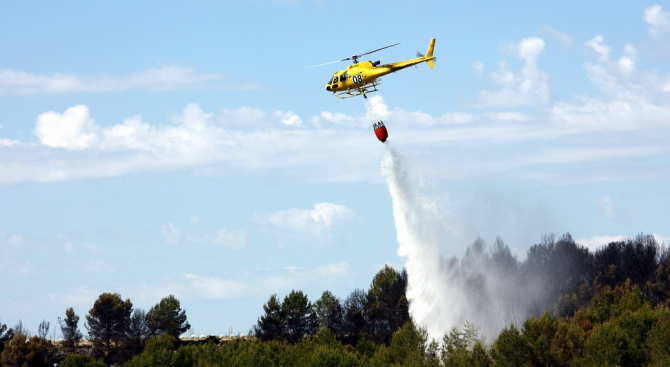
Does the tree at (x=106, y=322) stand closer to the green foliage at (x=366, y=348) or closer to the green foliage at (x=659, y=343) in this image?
the green foliage at (x=366, y=348)

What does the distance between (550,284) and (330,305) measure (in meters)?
41.2

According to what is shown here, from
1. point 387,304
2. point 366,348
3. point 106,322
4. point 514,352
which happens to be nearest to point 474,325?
point 387,304

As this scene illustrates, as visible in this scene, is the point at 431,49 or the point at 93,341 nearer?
the point at 431,49

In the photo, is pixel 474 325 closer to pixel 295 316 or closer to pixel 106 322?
pixel 295 316

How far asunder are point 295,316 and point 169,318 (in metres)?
22.5

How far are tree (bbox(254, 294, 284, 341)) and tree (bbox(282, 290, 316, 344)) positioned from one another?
3.09ft

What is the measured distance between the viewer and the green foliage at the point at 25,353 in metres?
112

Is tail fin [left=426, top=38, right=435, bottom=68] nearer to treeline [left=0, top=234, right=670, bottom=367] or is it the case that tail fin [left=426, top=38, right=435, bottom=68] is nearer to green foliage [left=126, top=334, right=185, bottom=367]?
treeline [left=0, top=234, right=670, bottom=367]

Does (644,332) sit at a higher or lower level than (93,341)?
lower

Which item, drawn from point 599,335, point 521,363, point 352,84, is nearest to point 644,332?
point 599,335

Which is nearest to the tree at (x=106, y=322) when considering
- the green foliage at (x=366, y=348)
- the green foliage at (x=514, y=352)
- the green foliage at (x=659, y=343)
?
the green foliage at (x=366, y=348)

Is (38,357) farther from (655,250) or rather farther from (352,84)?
(655,250)

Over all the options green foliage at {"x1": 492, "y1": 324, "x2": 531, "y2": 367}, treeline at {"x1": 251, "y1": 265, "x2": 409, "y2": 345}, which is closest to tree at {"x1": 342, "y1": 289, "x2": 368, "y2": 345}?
treeline at {"x1": 251, "y1": 265, "x2": 409, "y2": 345}

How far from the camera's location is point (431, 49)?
7688 cm
